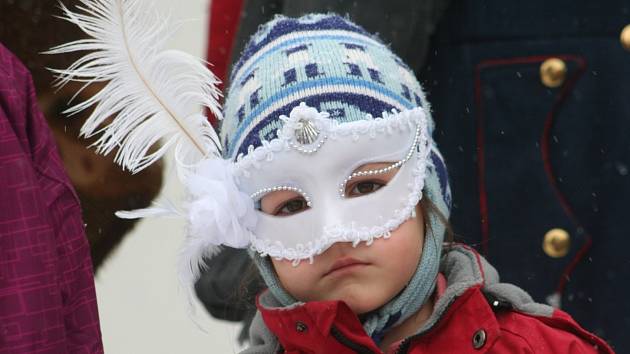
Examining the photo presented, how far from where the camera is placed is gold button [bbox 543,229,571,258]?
2740 mm

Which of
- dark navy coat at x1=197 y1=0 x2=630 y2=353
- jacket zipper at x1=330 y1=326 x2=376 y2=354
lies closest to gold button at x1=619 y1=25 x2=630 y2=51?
dark navy coat at x1=197 y1=0 x2=630 y2=353

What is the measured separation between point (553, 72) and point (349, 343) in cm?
82

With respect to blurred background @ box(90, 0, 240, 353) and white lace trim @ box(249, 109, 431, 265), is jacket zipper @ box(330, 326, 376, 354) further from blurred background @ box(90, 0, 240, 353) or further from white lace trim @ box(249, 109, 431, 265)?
blurred background @ box(90, 0, 240, 353)

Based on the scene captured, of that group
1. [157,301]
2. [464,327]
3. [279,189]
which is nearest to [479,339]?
[464,327]

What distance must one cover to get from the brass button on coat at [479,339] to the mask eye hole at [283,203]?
0.38 metres

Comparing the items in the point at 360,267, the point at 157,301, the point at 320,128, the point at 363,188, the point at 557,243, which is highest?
the point at 320,128

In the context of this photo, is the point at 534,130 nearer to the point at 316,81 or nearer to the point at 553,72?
the point at 553,72

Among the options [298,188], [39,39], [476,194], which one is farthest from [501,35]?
[39,39]

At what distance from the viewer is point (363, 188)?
2352mm

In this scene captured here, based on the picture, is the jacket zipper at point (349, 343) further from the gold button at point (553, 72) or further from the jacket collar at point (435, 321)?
the gold button at point (553, 72)

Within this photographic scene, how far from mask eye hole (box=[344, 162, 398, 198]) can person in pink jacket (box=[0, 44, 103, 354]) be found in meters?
0.52

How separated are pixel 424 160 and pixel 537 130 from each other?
18.7 inches

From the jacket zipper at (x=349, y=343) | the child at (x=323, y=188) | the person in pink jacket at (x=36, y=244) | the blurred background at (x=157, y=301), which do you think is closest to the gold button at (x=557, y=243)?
the child at (x=323, y=188)

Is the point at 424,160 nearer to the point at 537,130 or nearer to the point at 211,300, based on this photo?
the point at 537,130
